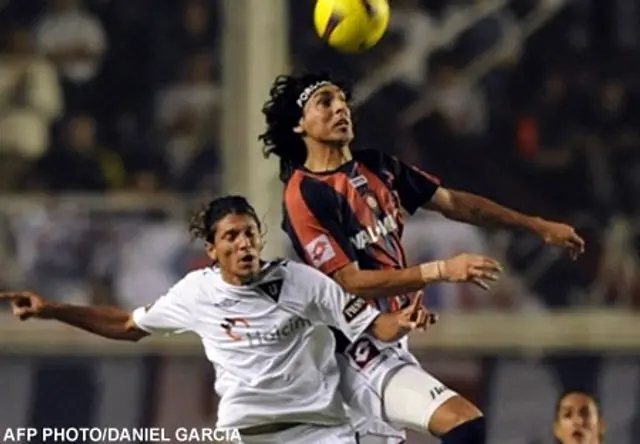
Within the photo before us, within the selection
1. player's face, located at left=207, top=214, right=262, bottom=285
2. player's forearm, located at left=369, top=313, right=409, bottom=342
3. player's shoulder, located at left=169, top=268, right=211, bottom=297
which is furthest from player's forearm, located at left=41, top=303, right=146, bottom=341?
player's forearm, located at left=369, top=313, right=409, bottom=342

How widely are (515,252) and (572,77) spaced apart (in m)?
1.25

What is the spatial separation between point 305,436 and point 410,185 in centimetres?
88

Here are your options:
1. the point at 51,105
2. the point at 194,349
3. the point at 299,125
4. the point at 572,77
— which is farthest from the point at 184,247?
the point at 299,125

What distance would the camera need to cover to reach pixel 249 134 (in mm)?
10406

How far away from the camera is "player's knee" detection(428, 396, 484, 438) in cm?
551

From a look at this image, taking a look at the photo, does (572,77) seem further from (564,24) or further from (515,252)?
(515,252)

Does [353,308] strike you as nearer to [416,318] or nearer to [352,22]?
[416,318]

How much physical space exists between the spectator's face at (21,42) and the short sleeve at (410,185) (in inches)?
207

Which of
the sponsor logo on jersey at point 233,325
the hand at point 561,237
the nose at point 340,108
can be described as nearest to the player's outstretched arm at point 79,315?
the sponsor logo on jersey at point 233,325

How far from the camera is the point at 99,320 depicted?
5934 millimetres

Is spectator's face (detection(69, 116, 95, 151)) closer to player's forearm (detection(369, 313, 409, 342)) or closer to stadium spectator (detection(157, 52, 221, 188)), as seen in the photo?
stadium spectator (detection(157, 52, 221, 188))

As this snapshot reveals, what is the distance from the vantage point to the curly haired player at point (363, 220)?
5652 mm

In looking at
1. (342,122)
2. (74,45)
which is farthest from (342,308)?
(74,45)

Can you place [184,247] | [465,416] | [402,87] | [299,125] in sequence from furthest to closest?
[402,87]
[184,247]
[299,125]
[465,416]
